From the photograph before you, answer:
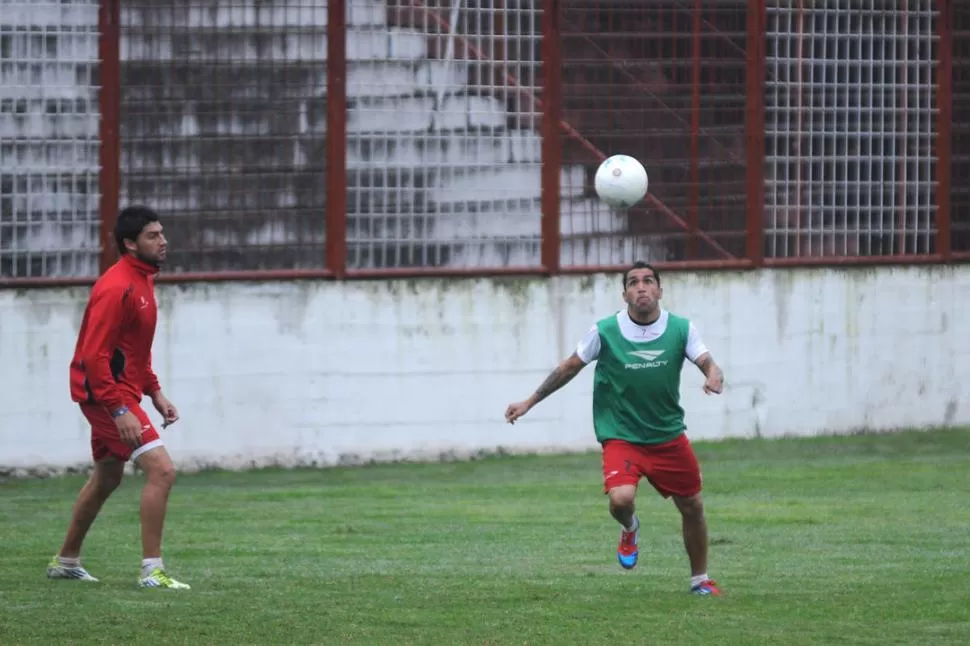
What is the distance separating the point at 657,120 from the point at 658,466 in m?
8.52

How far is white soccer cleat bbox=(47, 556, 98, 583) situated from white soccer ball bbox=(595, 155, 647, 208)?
6.12m

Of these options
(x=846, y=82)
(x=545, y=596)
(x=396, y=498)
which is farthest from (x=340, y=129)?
(x=545, y=596)

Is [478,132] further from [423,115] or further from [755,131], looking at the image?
[755,131]

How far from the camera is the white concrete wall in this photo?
16.8 metres

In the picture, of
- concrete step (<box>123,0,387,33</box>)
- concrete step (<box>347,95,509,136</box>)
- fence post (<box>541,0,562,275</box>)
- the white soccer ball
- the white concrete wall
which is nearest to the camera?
the white soccer ball

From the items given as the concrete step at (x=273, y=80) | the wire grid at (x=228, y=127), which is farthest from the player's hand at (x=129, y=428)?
the concrete step at (x=273, y=80)

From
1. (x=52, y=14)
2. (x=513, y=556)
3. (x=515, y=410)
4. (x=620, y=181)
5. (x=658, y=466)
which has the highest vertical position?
(x=52, y=14)

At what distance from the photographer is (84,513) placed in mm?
10609

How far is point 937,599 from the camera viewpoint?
10094 mm

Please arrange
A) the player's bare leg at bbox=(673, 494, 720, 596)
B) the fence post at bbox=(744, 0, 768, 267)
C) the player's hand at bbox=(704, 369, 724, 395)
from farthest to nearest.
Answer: the fence post at bbox=(744, 0, 768, 267), the player's bare leg at bbox=(673, 494, 720, 596), the player's hand at bbox=(704, 369, 724, 395)

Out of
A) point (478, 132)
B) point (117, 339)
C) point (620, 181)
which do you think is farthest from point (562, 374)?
point (478, 132)

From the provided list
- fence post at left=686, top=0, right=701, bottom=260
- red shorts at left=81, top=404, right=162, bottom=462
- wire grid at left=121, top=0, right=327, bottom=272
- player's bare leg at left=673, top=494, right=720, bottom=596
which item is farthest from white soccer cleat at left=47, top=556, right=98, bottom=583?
fence post at left=686, top=0, right=701, bottom=260

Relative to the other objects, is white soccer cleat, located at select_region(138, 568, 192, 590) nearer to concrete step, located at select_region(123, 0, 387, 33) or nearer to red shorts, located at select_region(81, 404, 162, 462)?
red shorts, located at select_region(81, 404, 162, 462)

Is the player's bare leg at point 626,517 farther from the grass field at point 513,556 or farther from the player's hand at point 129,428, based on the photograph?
the player's hand at point 129,428
